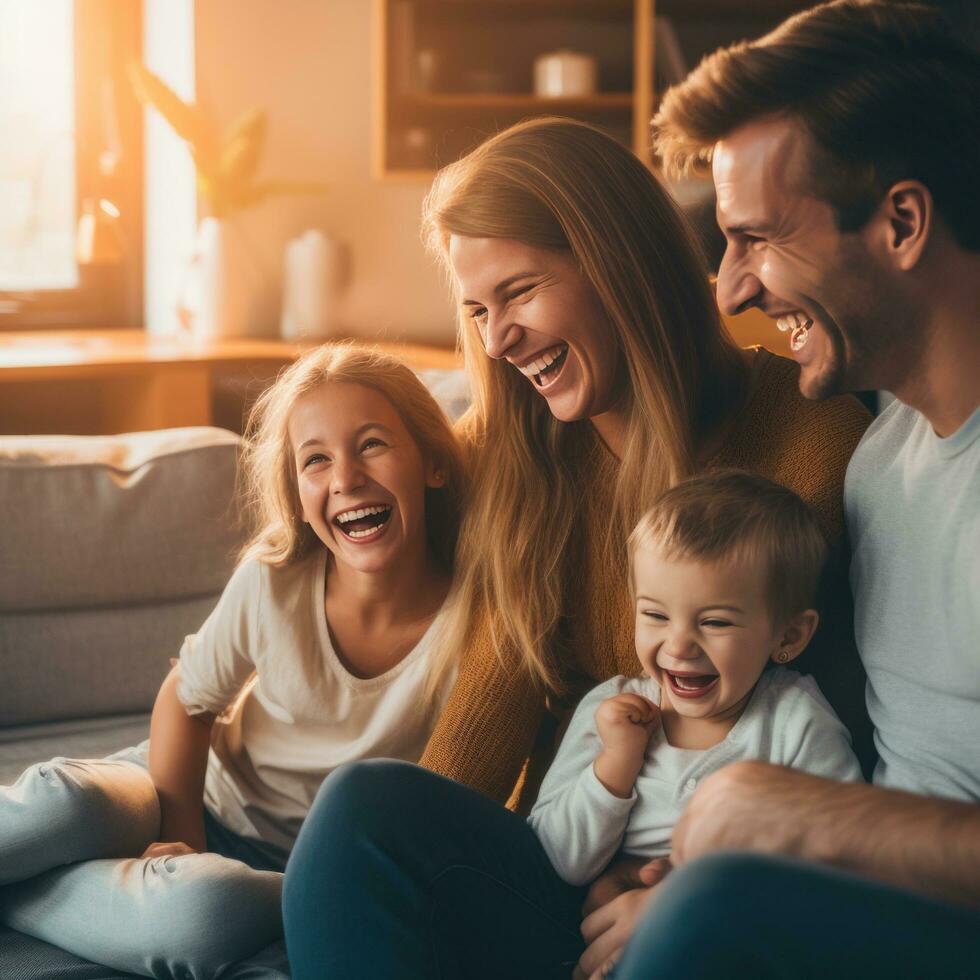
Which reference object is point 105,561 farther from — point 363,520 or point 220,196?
point 220,196

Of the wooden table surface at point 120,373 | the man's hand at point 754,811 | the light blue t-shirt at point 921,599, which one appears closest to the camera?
the man's hand at point 754,811

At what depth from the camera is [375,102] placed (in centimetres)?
336

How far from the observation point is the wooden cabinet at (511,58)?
11.2 ft

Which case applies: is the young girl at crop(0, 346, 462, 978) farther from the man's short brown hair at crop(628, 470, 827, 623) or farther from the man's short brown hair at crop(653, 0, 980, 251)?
the man's short brown hair at crop(653, 0, 980, 251)

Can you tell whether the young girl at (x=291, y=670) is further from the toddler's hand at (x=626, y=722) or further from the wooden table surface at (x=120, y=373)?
the wooden table surface at (x=120, y=373)

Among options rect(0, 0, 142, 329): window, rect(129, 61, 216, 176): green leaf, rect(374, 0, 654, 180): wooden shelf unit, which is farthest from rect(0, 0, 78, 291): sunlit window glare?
rect(374, 0, 654, 180): wooden shelf unit

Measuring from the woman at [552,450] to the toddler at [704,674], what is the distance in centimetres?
8

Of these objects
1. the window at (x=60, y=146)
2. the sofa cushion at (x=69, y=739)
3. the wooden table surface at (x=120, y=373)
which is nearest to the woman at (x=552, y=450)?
the sofa cushion at (x=69, y=739)

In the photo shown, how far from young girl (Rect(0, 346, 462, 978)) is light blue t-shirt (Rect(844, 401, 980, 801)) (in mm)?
539

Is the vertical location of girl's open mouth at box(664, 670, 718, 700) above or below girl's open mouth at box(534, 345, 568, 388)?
below

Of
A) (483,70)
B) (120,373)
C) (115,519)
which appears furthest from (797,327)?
(483,70)

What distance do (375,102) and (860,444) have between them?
2.24m

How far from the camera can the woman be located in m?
1.35

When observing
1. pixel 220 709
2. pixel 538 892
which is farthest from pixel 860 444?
pixel 220 709
